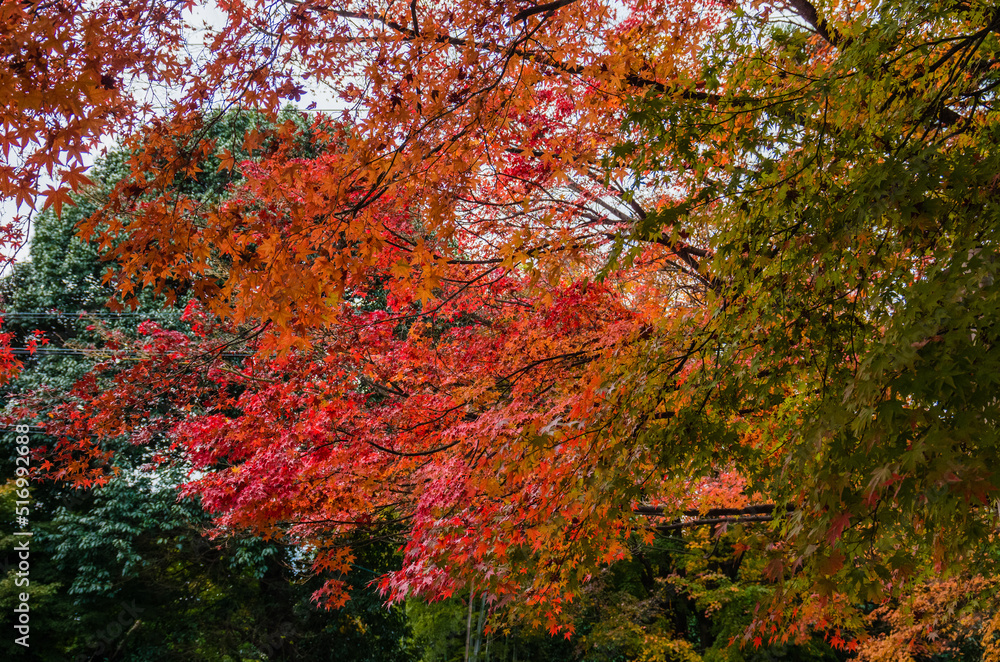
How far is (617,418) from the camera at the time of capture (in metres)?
3.35

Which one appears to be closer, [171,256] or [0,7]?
[0,7]

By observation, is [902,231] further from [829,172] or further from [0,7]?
[0,7]

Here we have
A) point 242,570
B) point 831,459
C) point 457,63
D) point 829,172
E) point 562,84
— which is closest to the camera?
point 831,459

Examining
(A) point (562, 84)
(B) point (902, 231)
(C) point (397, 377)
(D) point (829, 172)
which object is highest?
(A) point (562, 84)

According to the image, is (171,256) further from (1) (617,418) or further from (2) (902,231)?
(2) (902,231)

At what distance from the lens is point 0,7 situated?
2.23 meters

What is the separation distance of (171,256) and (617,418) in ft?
7.76

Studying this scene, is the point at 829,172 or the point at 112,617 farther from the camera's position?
the point at 112,617

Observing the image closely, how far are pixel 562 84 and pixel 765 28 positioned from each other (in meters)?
1.94

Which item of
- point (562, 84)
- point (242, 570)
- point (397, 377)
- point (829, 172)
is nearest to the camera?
point (829, 172)

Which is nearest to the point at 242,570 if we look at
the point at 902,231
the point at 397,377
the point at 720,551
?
the point at 397,377

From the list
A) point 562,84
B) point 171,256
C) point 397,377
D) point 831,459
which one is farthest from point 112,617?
point 831,459

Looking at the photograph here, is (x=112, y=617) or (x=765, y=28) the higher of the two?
(x=765, y=28)

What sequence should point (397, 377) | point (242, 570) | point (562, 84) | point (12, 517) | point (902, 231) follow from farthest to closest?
point (242, 570) → point (12, 517) → point (397, 377) → point (562, 84) → point (902, 231)
